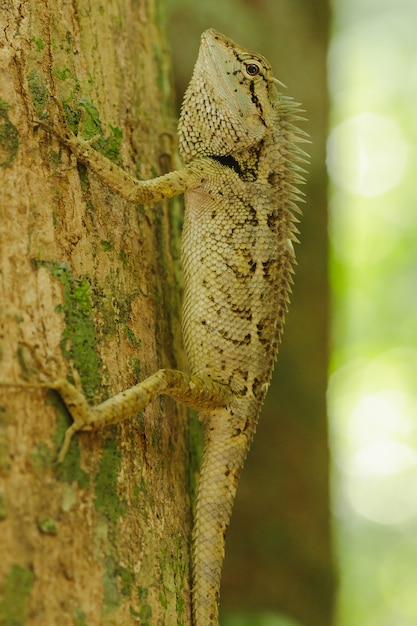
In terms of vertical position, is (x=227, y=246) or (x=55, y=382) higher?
(x=227, y=246)

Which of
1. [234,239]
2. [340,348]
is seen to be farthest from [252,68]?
[340,348]

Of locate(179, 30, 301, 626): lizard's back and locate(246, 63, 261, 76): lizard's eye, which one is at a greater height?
locate(246, 63, 261, 76): lizard's eye

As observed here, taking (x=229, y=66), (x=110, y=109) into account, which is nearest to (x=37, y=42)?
(x=110, y=109)

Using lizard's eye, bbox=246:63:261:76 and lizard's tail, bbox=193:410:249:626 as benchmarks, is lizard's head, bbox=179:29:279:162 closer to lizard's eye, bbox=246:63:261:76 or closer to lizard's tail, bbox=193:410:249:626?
lizard's eye, bbox=246:63:261:76

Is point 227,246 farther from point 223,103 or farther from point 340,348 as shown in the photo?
point 340,348

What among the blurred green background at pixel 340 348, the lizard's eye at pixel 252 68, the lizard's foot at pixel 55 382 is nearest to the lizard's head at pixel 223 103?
the lizard's eye at pixel 252 68

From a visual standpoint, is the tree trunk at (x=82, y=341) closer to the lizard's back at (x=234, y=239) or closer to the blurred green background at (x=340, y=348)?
the lizard's back at (x=234, y=239)

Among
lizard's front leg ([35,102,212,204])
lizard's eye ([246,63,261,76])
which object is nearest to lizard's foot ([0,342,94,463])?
lizard's front leg ([35,102,212,204])
